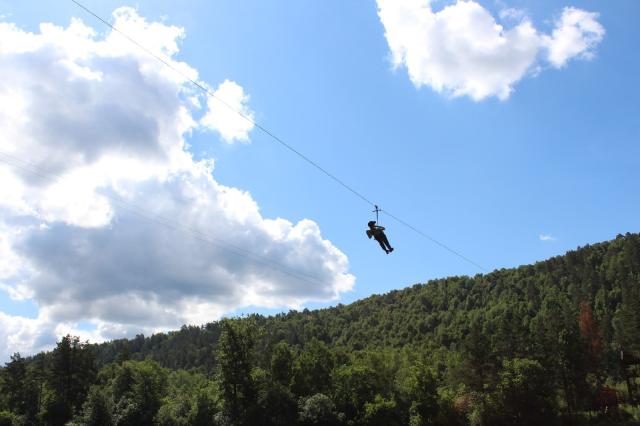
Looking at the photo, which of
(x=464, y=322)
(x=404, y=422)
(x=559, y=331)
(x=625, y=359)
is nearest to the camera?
(x=404, y=422)

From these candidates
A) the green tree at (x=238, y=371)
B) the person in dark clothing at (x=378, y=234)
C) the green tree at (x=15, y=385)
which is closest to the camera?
the person in dark clothing at (x=378, y=234)

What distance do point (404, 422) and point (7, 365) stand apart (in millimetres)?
69078

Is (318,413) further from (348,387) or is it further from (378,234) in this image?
(378,234)

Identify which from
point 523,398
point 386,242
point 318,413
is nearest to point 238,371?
point 318,413

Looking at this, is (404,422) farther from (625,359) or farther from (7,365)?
(7,365)

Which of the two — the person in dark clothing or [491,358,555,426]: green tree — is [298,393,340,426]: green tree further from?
the person in dark clothing

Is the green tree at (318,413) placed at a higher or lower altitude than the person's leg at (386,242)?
lower

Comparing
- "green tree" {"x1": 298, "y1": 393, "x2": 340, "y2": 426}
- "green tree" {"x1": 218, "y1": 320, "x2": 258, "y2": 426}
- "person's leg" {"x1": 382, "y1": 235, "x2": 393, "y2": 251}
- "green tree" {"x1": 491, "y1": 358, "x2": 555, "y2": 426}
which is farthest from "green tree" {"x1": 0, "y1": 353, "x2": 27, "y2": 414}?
"person's leg" {"x1": 382, "y1": 235, "x2": 393, "y2": 251}

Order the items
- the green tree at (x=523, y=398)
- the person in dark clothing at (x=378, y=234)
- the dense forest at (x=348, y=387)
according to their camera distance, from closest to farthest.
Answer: the person in dark clothing at (x=378, y=234) → the green tree at (x=523, y=398) → the dense forest at (x=348, y=387)

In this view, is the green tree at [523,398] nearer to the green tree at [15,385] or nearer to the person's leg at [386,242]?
the person's leg at [386,242]

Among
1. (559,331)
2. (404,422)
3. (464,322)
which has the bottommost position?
(404,422)

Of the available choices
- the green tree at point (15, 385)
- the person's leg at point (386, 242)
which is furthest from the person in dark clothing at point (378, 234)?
the green tree at point (15, 385)

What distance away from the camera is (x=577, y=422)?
6297 centimetres

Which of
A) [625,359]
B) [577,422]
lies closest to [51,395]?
[577,422]
